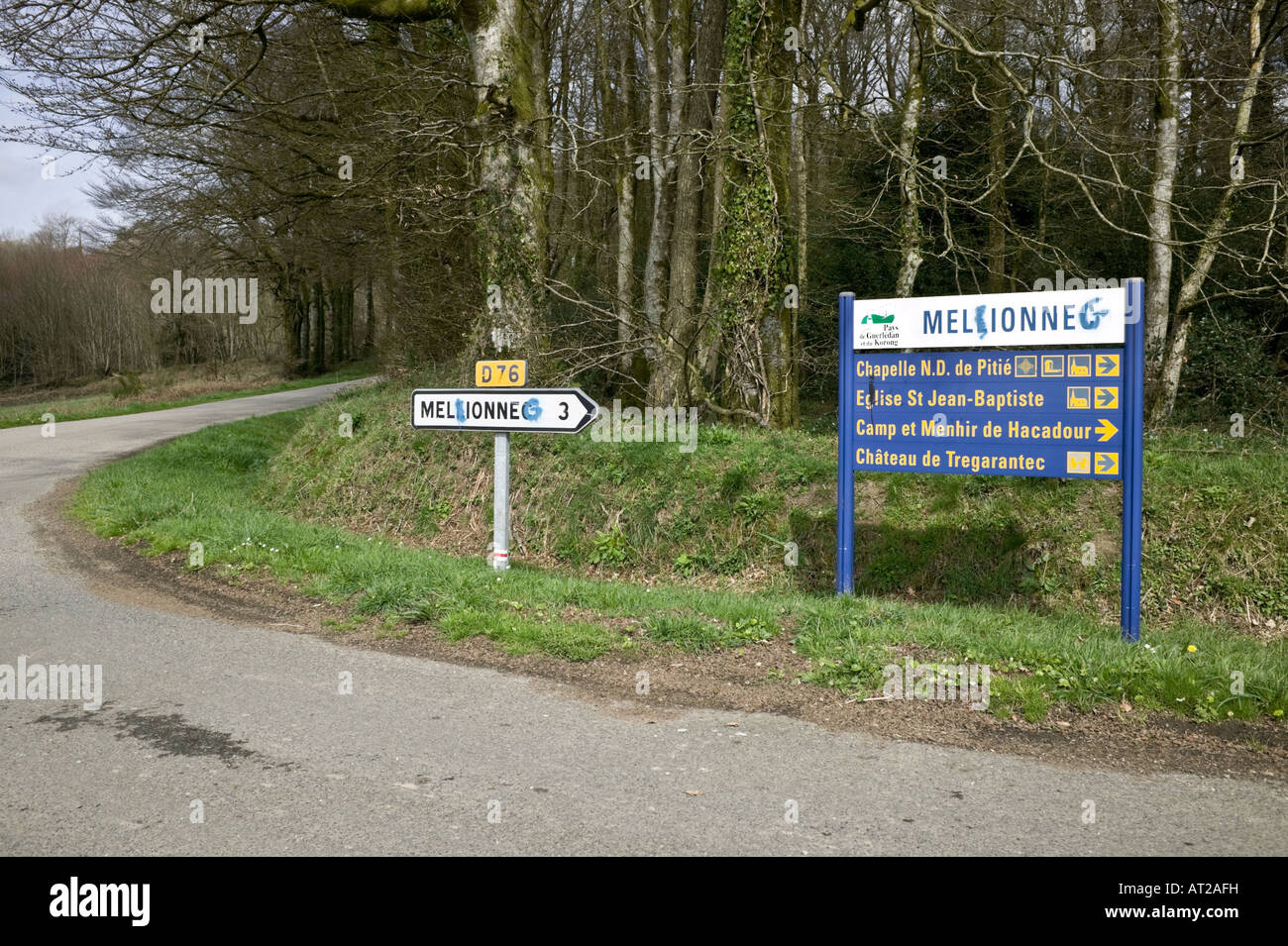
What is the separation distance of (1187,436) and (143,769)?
11.4m

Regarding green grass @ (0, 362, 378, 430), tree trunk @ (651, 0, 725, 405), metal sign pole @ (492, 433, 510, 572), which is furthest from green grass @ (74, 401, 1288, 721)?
green grass @ (0, 362, 378, 430)

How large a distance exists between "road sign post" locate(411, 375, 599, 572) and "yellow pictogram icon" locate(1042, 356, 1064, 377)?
366 cm

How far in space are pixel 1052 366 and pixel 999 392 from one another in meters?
0.43

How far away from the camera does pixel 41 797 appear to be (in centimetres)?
442

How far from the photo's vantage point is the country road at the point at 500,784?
398cm

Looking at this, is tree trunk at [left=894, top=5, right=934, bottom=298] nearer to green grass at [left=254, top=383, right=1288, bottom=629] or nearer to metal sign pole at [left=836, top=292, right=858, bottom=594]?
green grass at [left=254, top=383, right=1288, bottom=629]

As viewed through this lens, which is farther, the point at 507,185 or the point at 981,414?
the point at 507,185

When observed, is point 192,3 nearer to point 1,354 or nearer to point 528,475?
A: point 528,475

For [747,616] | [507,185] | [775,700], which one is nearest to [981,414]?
A: [747,616]

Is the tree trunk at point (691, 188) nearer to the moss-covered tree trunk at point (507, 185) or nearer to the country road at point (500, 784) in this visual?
the moss-covered tree trunk at point (507, 185)

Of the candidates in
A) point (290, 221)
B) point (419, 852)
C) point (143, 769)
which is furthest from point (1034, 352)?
point (290, 221)

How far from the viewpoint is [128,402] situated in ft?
103

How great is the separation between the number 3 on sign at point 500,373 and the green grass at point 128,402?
20.2m

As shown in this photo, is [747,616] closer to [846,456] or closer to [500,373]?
[846,456]
